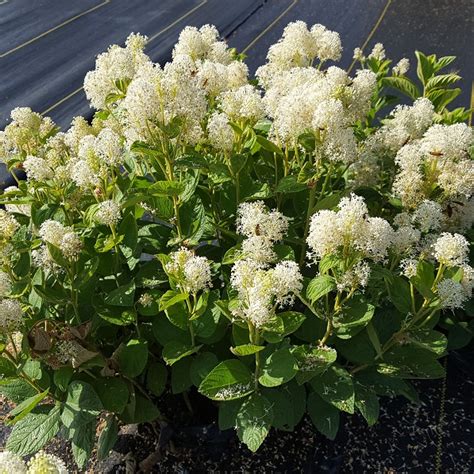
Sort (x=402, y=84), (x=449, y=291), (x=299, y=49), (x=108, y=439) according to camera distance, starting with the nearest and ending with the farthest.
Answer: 1. (x=449, y=291)
2. (x=108, y=439)
3. (x=299, y=49)
4. (x=402, y=84)

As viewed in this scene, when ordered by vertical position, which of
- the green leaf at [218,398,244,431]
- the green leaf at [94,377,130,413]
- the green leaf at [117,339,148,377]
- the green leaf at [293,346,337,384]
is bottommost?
the green leaf at [218,398,244,431]

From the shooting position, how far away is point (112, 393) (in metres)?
1.94

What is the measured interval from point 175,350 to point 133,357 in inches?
6.6

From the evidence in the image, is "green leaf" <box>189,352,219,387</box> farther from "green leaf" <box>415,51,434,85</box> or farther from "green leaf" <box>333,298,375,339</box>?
"green leaf" <box>415,51,434,85</box>

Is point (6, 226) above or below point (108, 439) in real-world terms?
above

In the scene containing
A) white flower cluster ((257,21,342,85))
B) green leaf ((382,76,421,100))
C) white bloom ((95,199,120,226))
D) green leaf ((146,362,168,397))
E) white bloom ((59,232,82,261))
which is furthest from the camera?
green leaf ((382,76,421,100))

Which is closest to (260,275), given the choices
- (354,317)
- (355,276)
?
(355,276)

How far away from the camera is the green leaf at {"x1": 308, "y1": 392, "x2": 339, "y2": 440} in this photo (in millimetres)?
2006

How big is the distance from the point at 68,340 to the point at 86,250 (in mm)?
325

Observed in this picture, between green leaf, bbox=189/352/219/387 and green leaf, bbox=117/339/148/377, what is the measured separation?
17 centimetres

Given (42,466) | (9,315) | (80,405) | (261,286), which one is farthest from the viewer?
(80,405)

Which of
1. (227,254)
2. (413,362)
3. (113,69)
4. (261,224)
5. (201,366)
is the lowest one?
(413,362)

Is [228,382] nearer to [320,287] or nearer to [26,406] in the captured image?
[320,287]

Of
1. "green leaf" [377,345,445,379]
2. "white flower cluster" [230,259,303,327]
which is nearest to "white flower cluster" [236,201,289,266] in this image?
"white flower cluster" [230,259,303,327]
